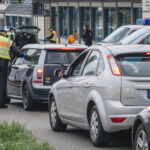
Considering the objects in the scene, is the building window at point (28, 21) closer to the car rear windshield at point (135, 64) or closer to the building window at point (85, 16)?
the building window at point (85, 16)

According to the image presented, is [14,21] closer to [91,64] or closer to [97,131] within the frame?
[91,64]

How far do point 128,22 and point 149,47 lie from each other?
32.8 m

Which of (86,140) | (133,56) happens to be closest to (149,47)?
(133,56)

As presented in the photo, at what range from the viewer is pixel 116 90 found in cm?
A: 952

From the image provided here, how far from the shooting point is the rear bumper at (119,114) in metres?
9.43

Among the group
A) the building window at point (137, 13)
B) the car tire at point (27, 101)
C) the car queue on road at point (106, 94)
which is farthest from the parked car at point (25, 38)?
the car queue on road at point (106, 94)

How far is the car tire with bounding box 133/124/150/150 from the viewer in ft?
25.7

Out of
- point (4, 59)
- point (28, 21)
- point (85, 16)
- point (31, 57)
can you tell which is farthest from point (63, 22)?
point (31, 57)

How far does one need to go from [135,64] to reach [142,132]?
2008 mm

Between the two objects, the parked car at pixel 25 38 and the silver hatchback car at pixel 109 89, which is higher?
the silver hatchback car at pixel 109 89

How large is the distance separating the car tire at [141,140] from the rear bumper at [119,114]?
1212mm

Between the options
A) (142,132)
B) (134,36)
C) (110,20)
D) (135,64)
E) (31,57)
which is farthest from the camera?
(110,20)

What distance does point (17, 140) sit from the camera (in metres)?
10.0

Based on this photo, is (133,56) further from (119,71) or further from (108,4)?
(108,4)
